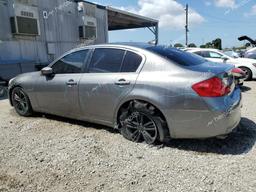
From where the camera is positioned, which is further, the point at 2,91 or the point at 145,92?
the point at 2,91

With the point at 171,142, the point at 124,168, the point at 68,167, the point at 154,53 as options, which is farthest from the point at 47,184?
the point at 154,53

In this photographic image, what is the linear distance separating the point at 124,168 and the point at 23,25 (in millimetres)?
10457

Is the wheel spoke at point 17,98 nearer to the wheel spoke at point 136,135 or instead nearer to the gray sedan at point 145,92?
the gray sedan at point 145,92

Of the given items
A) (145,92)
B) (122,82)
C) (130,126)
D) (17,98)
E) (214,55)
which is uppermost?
(122,82)

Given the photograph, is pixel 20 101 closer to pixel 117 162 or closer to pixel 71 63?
pixel 71 63

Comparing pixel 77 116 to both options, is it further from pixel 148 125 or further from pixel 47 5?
pixel 47 5

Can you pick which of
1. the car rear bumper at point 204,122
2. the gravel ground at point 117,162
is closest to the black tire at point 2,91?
the gravel ground at point 117,162

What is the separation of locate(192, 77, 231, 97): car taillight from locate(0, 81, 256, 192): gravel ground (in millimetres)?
808

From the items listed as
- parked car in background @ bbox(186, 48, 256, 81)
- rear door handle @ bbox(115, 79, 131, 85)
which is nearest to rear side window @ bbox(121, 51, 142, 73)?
rear door handle @ bbox(115, 79, 131, 85)

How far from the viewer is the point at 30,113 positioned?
5398 mm

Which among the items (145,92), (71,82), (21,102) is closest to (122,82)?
(145,92)

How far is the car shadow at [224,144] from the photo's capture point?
3477mm

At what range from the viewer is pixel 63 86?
4484 mm

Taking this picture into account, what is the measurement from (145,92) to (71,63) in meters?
1.70
